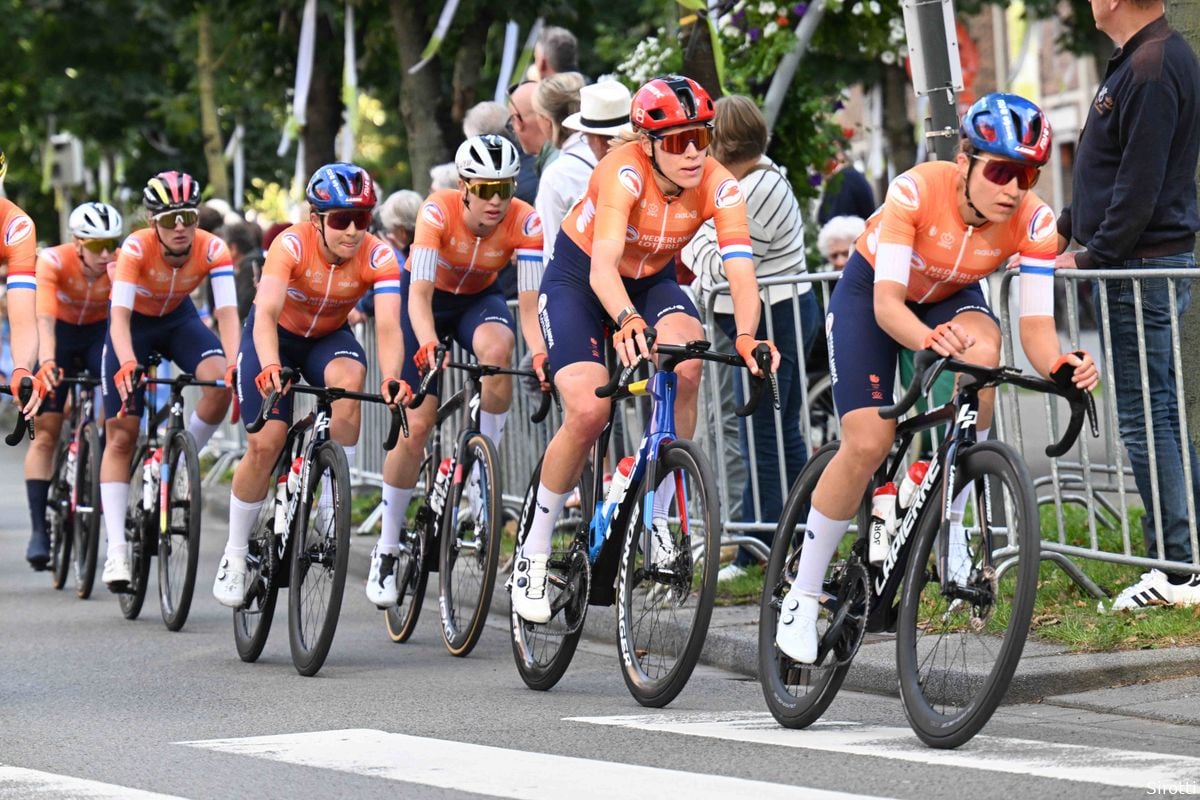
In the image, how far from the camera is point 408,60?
19.4 m

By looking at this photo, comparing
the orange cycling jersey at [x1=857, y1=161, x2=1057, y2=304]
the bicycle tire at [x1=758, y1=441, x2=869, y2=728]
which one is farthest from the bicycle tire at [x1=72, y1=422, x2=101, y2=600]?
the orange cycling jersey at [x1=857, y1=161, x2=1057, y2=304]

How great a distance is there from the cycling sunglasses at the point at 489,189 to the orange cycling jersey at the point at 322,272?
478 mm

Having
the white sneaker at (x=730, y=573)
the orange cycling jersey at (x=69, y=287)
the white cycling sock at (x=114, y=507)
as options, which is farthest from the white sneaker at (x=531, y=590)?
the orange cycling jersey at (x=69, y=287)

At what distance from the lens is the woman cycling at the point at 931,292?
593cm

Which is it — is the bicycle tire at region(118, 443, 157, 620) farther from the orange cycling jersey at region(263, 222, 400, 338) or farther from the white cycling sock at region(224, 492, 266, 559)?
the orange cycling jersey at region(263, 222, 400, 338)

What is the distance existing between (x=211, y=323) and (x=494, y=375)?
8.13 meters

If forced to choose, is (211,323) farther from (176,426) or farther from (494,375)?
(494,375)

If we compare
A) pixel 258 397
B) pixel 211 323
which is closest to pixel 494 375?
pixel 258 397

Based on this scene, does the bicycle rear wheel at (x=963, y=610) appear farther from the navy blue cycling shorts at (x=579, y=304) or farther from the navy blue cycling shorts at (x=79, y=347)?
the navy blue cycling shorts at (x=79, y=347)

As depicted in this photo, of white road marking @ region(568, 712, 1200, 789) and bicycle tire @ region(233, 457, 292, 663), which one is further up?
bicycle tire @ region(233, 457, 292, 663)

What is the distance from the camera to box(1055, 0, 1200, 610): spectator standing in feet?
24.9

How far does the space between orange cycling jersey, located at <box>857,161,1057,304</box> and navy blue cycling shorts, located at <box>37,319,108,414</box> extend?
6.31 m

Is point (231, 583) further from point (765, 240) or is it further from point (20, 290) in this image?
point (765, 240)

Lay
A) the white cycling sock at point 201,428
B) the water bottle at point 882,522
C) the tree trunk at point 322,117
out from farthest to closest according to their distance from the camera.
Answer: the tree trunk at point 322,117 → the white cycling sock at point 201,428 → the water bottle at point 882,522
